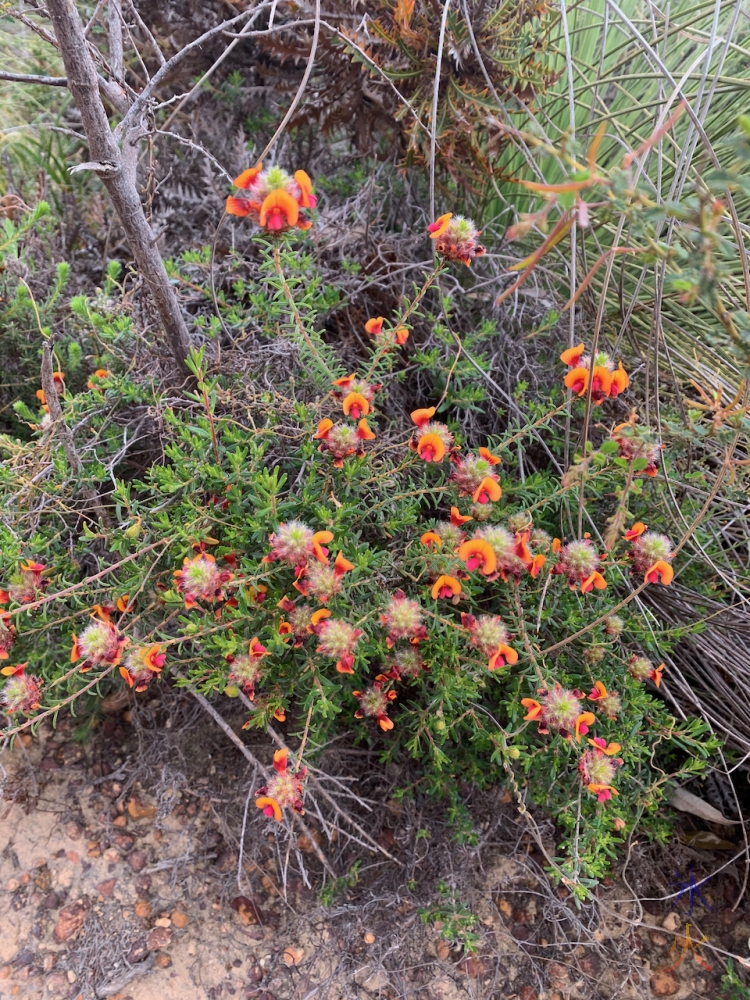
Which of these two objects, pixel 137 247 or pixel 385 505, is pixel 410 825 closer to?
pixel 385 505

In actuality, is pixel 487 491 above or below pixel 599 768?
above

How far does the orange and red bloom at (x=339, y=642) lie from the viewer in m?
1.13

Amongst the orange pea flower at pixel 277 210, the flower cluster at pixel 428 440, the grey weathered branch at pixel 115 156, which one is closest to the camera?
the orange pea flower at pixel 277 210

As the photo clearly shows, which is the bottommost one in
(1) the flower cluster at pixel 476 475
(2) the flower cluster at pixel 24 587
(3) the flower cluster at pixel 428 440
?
(2) the flower cluster at pixel 24 587

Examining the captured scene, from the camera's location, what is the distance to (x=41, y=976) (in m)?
1.48

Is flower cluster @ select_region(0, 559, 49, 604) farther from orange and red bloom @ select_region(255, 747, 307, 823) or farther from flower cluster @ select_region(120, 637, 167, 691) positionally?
orange and red bloom @ select_region(255, 747, 307, 823)

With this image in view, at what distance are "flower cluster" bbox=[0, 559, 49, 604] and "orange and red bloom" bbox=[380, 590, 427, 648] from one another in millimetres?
714

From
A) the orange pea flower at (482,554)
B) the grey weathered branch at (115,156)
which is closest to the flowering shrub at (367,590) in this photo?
the orange pea flower at (482,554)

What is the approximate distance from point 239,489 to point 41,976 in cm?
122

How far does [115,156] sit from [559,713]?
1365 mm

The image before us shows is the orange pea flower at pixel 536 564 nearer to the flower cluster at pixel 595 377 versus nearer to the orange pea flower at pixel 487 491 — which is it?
the orange pea flower at pixel 487 491

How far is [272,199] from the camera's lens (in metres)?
1.00

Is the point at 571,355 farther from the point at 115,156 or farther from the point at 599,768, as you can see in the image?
the point at 115,156

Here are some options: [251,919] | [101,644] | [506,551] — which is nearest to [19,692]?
[101,644]
